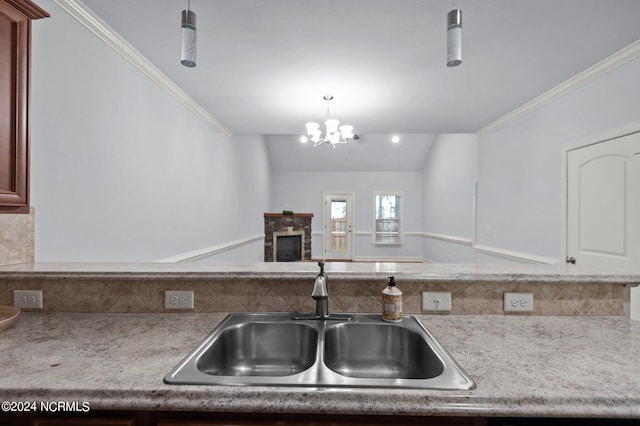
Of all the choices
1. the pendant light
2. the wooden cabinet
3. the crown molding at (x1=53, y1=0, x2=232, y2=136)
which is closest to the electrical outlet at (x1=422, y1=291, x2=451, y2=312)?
the pendant light

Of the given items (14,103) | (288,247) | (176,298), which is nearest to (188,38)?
(14,103)

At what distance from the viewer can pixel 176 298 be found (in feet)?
4.42

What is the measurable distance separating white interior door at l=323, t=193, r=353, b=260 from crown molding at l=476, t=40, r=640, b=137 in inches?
195

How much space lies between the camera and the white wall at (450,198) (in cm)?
582

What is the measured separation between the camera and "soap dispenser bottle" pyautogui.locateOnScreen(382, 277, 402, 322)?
48.5 inches

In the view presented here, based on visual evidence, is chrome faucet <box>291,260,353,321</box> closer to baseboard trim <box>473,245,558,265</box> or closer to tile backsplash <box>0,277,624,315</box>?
tile backsplash <box>0,277,624,315</box>

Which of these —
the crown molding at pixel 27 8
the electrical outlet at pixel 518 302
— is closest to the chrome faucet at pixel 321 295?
the electrical outlet at pixel 518 302

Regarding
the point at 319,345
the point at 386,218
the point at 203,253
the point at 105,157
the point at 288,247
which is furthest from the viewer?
the point at 386,218

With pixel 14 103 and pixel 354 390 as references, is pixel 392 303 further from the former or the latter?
pixel 14 103

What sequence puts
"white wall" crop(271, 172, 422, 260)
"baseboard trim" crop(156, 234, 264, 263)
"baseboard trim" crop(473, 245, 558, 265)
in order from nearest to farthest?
1. "baseboard trim" crop(156, 234, 264, 263)
2. "baseboard trim" crop(473, 245, 558, 265)
3. "white wall" crop(271, 172, 422, 260)

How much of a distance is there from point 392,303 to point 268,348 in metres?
0.52

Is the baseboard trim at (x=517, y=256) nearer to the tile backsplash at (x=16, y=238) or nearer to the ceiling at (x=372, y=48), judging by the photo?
the ceiling at (x=372, y=48)

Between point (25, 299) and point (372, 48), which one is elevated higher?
point (372, 48)

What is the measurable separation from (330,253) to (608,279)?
7.55 m
